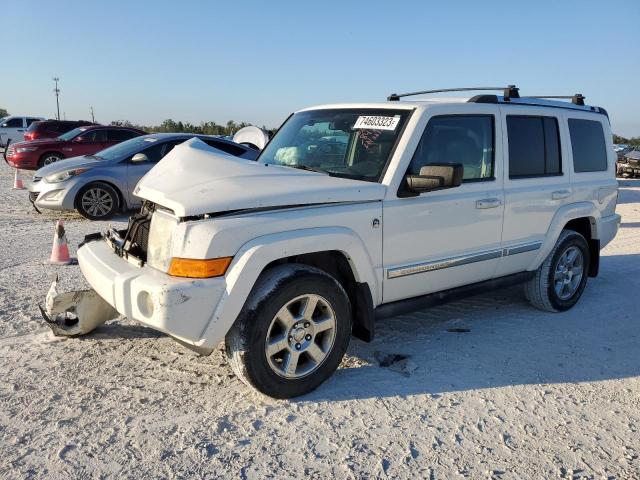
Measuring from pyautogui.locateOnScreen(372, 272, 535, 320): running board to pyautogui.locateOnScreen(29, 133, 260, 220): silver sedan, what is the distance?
5.19 meters

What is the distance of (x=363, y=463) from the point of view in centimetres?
284

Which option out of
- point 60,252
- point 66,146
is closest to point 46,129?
point 66,146

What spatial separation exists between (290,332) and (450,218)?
1.48 metres

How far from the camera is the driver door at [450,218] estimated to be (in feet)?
12.6

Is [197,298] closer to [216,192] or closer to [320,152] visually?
[216,192]

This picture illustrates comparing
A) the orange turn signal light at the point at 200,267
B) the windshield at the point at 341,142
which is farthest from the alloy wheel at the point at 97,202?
the orange turn signal light at the point at 200,267

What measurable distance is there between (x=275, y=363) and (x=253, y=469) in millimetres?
758

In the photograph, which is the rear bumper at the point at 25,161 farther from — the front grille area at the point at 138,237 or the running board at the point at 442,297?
the running board at the point at 442,297

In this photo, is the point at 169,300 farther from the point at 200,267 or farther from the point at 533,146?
the point at 533,146

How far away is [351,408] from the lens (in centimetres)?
337

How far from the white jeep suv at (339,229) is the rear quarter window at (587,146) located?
42mm

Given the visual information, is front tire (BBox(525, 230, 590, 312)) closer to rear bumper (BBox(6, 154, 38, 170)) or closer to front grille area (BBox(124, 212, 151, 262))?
front grille area (BBox(124, 212, 151, 262))

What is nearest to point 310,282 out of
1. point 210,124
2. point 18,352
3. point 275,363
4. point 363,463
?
point 275,363

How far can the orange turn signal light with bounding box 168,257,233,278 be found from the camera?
306 cm
